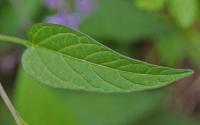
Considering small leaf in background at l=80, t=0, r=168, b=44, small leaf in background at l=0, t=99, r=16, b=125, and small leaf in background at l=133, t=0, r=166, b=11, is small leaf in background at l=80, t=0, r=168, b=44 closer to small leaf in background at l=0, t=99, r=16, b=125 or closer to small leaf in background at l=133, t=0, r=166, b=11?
small leaf in background at l=0, t=99, r=16, b=125

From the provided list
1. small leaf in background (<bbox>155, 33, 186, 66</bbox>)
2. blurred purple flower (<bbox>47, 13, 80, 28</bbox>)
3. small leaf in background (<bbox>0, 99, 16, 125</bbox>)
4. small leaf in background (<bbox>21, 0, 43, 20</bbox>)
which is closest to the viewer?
blurred purple flower (<bbox>47, 13, 80, 28</bbox>)

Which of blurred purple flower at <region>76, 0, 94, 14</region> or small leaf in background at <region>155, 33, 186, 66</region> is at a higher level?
blurred purple flower at <region>76, 0, 94, 14</region>

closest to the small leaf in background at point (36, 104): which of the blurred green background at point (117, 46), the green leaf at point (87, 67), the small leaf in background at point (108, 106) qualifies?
the blurred green background at point (117, 46)

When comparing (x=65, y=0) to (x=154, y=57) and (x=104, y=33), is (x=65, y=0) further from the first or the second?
(x=154, y=57)

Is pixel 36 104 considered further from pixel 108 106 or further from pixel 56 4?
pixel 108 106

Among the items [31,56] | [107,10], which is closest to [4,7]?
[107,10]

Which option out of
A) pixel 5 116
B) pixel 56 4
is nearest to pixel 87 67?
pixel 56 4

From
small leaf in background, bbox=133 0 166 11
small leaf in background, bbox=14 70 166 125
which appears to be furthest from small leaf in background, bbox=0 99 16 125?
small leaf in background, bbox=133 0 166 11
